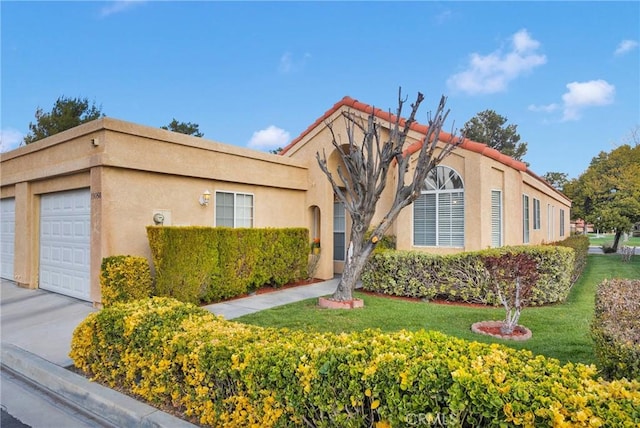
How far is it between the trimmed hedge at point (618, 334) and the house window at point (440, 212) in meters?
6.58

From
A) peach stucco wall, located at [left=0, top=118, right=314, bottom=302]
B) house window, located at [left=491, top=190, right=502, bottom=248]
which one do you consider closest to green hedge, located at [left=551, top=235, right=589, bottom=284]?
house window, located at [left=491, top=190, right=502, bottom=248]

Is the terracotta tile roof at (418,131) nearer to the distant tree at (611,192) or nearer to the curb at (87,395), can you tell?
the curb at (87,395)

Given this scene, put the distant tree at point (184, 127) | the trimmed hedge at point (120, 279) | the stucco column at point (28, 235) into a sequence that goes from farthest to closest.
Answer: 1. the distant tree at point (184, 127)
2. the stucco column at point (28, 235)
3. the trimmed hedge at point (120, 279)

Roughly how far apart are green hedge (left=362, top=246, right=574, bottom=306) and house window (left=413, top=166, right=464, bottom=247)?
1.62 m

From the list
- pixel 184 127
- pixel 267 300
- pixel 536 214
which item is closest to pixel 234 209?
pixel 267 300

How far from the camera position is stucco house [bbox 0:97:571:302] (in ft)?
29.3

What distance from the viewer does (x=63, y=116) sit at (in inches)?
968

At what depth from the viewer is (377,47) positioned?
41.4 ft

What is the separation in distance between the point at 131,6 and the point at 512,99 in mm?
15773

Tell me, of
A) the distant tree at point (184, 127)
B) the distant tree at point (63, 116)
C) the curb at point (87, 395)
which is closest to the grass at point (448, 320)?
the curb at point (87, 395)

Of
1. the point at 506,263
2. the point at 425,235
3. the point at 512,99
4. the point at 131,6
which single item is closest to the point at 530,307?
the point at 506,263

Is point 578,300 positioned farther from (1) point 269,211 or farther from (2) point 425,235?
(1) point 269,211

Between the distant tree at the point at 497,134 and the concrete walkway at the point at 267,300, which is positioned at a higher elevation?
the distant tree at the point at 497,134

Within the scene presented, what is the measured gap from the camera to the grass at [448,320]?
19.7 feet
